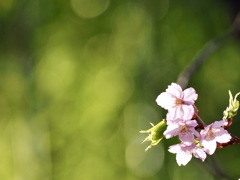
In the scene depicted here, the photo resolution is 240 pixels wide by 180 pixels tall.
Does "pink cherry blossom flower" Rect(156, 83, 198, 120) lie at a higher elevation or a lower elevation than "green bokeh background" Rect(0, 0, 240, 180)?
lower

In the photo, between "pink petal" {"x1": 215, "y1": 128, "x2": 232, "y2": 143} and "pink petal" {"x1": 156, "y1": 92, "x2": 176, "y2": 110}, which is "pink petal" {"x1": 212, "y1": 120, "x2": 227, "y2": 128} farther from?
"pink petal" {"x1": 156, "y1": 92, "x2": 176, "y2": 110}

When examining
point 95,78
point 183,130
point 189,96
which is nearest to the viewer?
point 183,130

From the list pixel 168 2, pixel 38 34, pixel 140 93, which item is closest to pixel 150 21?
pixel 168 2

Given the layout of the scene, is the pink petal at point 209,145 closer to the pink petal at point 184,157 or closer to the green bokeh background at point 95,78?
the pink petal at point 184,157

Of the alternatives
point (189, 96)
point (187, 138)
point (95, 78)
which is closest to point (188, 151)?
point (187, 138)

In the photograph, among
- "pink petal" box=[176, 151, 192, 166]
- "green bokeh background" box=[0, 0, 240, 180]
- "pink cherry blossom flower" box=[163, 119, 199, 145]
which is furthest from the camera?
"green bokeh background" box=[0, 0, 240, 180]

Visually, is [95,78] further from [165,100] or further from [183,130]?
[183,130]

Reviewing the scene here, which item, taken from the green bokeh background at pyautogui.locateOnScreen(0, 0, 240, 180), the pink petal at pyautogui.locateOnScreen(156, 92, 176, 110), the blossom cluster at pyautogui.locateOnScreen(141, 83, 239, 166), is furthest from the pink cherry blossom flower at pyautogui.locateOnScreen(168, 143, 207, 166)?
the green bokeh background at pyautogui.locateOnScreen(0, 0, 240, 180)
